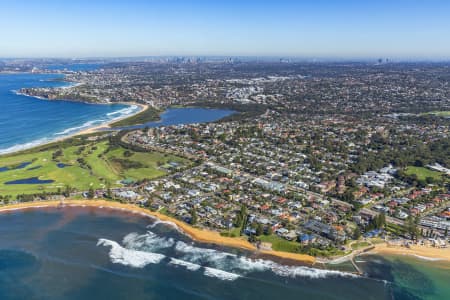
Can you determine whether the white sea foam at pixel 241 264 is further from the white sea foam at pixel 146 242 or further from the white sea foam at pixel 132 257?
the white sea foam at pixel 132 257

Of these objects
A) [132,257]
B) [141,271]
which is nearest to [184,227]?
[132,257]

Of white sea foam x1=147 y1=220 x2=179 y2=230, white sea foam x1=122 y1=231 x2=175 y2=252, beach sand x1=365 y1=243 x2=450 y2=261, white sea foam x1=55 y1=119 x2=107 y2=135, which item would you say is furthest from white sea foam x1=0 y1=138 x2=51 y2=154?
beach sand x1=365 y1=243 x2=450 y2=261

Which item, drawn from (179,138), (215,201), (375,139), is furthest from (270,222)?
(375,139)

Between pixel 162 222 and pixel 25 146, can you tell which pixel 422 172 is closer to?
pixel 162 222

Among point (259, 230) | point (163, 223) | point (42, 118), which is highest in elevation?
point (42, 118)

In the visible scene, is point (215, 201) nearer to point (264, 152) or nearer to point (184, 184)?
point (184, 184)
